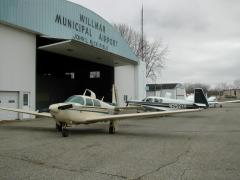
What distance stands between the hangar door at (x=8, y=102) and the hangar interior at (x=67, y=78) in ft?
33.1

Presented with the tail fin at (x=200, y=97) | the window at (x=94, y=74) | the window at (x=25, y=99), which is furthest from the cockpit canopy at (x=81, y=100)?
the window at (x=94, y=74)

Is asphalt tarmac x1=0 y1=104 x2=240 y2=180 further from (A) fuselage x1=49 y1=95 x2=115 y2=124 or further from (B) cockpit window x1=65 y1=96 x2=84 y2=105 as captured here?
(B) cockpit window x1=65 y1=96 x2=84 y2=105

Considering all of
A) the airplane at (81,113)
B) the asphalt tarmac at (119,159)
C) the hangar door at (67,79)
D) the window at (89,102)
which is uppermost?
the hangar door at (67,79)

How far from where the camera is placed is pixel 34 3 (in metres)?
23.2

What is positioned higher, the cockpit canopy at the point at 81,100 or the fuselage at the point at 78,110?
the cockpit canopy at the point at 81,100

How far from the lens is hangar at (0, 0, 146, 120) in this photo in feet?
70.5

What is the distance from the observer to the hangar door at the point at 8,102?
21019 millimetres

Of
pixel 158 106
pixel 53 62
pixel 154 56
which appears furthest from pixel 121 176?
pixel 154 56

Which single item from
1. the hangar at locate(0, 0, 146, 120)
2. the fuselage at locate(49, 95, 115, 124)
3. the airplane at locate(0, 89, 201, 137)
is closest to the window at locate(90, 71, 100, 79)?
the hangar at locate(0, 0, 146, 120)

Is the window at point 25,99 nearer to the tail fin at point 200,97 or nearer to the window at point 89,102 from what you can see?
the window at point 89,102

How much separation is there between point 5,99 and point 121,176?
16720 millimetres

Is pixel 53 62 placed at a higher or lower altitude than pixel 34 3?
lower

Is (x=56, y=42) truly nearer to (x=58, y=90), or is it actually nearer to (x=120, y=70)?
(x=120, y=70)

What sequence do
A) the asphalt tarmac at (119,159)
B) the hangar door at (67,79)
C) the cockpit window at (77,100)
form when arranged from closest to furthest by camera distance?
the asphalt tarmac at (119,159) → the cockpit window at (77,100) → the hangar door at (67,79)
